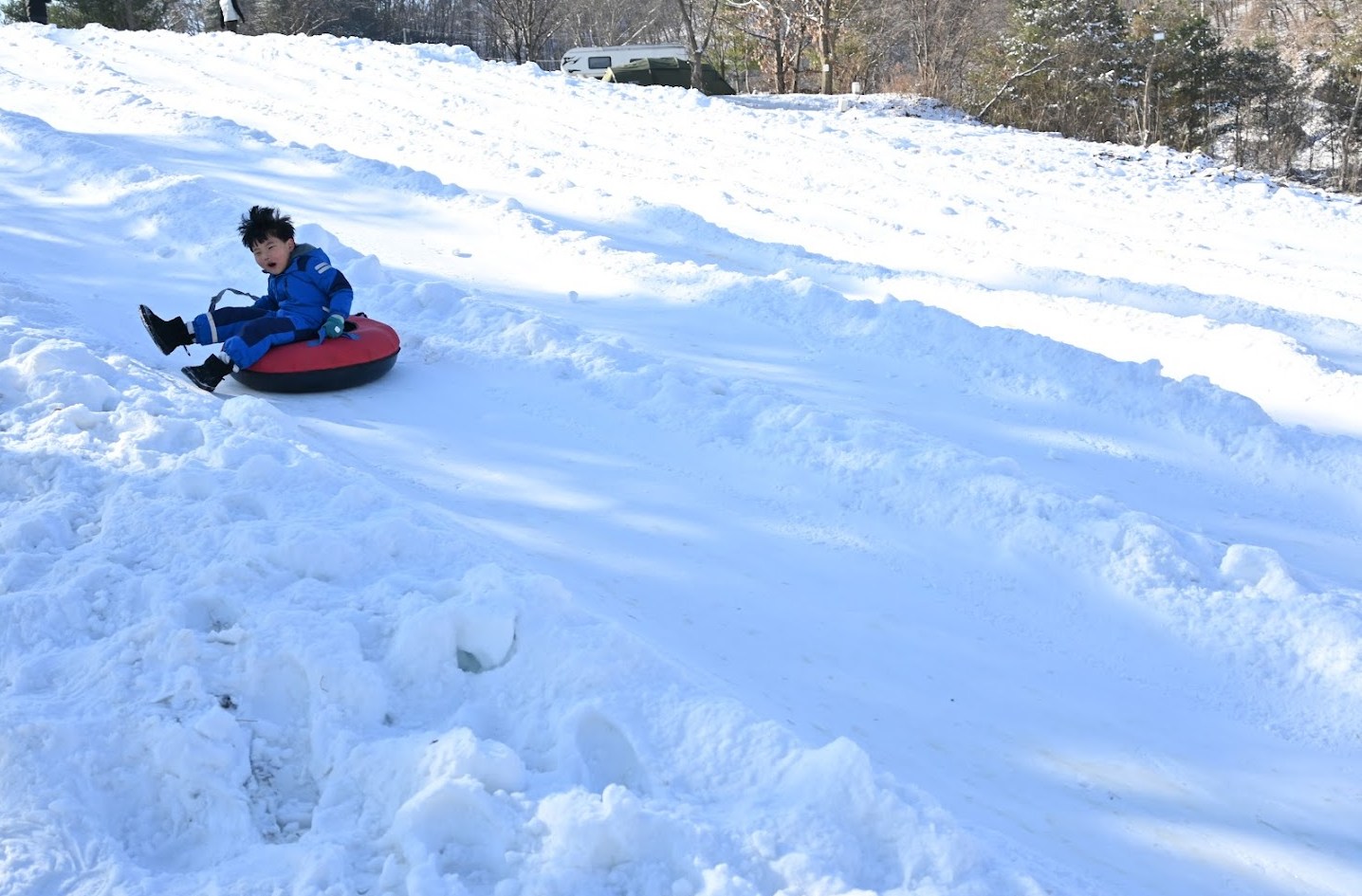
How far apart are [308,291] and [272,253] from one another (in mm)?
238

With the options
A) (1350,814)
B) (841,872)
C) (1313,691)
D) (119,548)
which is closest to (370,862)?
(841,872)

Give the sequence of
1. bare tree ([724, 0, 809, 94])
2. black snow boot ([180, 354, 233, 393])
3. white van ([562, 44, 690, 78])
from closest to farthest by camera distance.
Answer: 1. black snow boot ([180, 354, 233, 393])
2. bare tree ([724, 0, 809, 94])
3. white van ([562, 44, 690, 78])

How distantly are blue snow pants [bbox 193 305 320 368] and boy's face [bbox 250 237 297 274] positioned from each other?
0.21 metres

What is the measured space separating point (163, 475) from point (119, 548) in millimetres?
432

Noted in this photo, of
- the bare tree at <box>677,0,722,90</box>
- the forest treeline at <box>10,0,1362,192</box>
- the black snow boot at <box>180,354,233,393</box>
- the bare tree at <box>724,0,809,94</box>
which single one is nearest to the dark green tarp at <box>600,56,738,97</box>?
the bare tree at <box>677,0,722,90</box>

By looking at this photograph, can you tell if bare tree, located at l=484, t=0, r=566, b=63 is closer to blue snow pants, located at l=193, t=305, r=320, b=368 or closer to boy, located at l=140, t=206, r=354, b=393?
boy, located at l=140, t=206, r=354, b=393

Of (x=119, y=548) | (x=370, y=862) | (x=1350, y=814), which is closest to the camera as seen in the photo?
(x=370, y=862)

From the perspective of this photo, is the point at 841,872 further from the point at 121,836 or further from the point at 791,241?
the point at 791,241

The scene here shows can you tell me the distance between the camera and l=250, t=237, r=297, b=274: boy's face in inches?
185

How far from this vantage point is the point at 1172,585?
332 cm

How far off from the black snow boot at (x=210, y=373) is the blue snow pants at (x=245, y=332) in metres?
0.05

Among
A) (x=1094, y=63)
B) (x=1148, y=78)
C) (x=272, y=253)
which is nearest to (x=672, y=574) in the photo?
(x=272, y=253)

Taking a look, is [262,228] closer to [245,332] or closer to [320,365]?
[245,332]

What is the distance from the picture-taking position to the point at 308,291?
471 centimetres
